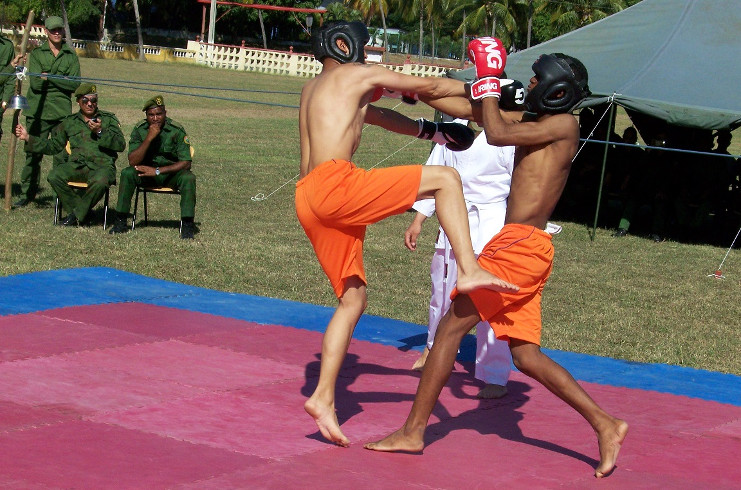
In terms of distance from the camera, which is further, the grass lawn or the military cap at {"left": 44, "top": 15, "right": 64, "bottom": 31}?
the military cap at {"left": 44, "top": 15, "right": 64, "bottom": 31}

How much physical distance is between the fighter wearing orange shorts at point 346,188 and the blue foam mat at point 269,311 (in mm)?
2236

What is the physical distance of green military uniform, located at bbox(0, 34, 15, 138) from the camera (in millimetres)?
11547

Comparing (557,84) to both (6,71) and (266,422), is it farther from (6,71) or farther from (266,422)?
(6,71)

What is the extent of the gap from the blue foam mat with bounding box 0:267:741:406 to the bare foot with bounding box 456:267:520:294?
2165 millimetres

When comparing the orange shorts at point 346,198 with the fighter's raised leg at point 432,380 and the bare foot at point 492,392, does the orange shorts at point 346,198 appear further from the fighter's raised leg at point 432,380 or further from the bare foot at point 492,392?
the bare foot at point 492,392

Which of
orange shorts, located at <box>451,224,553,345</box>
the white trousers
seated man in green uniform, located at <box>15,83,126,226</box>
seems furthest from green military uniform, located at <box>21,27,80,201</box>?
orange shorts, located at <box>451,224,553,345</box>

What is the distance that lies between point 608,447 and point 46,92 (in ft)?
29.3

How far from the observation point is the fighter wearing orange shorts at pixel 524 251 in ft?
15.2

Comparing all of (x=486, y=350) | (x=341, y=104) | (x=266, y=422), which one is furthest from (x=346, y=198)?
(x=486, y=350)

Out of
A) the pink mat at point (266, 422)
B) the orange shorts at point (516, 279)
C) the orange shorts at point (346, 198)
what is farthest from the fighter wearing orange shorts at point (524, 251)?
the orange shorts at point (346, 198)

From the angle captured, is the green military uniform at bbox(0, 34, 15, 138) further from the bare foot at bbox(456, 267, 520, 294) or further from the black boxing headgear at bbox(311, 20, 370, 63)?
the bare foot at bbox(456, 267, 520, 294)

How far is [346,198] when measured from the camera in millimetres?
4535

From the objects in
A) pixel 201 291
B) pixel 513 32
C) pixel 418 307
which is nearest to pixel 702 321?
pixel 418 307

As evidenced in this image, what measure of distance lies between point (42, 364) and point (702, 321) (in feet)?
18.0
